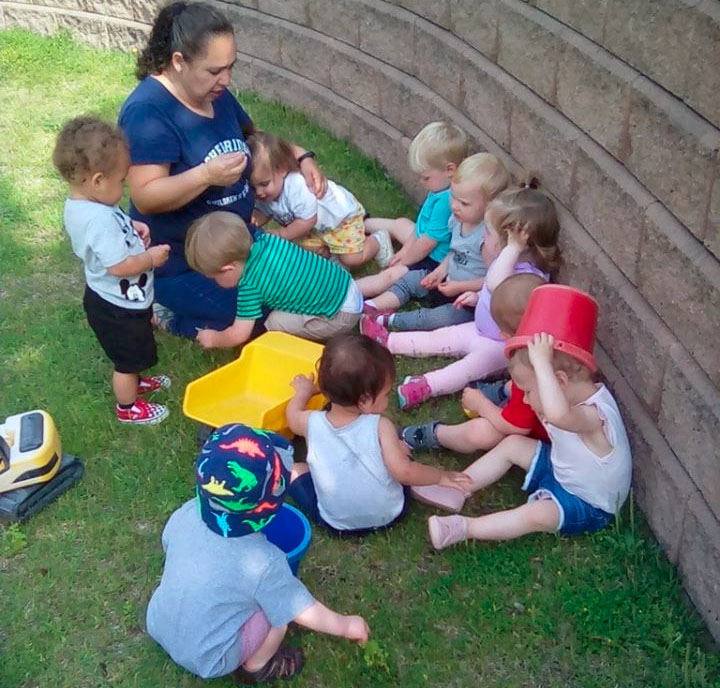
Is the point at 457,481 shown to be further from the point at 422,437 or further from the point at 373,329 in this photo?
the point at 373,329

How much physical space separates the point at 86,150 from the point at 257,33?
3.50m

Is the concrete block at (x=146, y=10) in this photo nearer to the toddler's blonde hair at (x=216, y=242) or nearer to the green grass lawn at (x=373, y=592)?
the toddler's blonde hair at (x=216, y=242)

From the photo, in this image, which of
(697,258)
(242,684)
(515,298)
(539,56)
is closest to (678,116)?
(697,258)

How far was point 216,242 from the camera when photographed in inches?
146

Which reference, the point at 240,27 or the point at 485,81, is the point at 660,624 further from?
the point at 240,27

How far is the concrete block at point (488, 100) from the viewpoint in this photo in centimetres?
415

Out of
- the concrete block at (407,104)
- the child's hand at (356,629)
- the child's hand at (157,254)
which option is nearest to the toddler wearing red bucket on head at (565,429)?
the child's hand at (356,629)

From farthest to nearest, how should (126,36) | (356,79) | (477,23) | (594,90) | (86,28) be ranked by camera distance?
(86,28) → (126,36) → (356,79) → (477,23) → (594,90)

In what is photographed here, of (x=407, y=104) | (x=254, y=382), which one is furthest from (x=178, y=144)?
(x=407, y=104)

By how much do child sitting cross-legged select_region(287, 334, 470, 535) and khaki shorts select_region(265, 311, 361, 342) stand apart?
1.10 meters

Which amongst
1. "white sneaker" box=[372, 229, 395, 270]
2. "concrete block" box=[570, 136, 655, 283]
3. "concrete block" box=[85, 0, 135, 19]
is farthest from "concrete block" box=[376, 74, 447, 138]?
"concrete block" box=[85, 0, 135, 19]

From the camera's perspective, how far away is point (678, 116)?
8.83 ft

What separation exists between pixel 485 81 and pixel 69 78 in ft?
13.3

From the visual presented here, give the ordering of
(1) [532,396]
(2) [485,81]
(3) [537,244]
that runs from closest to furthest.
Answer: (1) [532,396] < (3) [537,244] < (2) [485,81]
